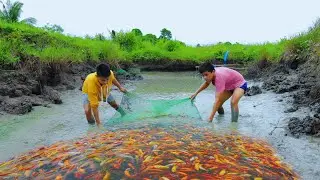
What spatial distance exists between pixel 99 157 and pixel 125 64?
16792mm

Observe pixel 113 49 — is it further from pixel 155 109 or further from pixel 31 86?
pixel 155 109

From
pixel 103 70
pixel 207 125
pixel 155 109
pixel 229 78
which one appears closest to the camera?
pixel 103 70

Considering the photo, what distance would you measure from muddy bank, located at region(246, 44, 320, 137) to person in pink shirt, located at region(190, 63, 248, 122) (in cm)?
133

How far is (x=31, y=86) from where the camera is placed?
11094mm

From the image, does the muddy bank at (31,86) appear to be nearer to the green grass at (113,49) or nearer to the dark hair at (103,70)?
the green grass at (113,49)

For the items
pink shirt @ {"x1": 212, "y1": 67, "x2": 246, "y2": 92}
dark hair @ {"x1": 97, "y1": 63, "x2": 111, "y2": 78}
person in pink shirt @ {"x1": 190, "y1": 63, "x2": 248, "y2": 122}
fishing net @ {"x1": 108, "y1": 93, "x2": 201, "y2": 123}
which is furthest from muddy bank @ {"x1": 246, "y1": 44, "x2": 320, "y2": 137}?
dark hair @ {"x1": 97, "y1": 63, "x2": 111, "y2": 78}

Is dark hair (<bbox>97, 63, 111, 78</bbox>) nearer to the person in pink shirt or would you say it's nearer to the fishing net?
the fishing net

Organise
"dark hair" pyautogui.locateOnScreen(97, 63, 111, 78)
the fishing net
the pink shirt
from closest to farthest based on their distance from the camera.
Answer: "dark hair" pyautogui.locateOnScreen(97, 63, 111, 78)
the pink shirt
the fishing net

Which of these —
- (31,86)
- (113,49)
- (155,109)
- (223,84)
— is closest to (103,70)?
(155,109)

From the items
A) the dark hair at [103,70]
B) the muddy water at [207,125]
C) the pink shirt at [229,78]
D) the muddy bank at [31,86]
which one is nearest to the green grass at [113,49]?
the muddy bank at [31,86]

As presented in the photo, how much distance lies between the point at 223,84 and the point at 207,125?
103cm

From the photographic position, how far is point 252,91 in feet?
45.8

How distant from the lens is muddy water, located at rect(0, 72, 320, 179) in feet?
21.2

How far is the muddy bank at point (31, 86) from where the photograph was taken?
9.84m
